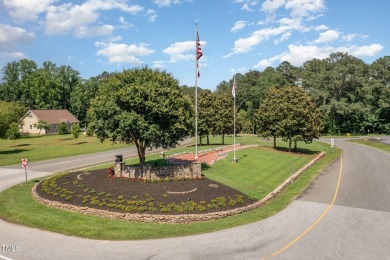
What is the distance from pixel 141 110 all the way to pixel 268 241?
15.7m

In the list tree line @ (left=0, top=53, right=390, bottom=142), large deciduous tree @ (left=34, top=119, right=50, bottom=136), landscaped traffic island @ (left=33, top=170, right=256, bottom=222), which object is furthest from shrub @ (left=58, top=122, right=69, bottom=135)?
landscaped traffic island @ (left=33, top=170, right=256, bottom=222)

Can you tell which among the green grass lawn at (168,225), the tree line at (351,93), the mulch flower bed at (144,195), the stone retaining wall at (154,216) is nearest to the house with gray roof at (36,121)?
the tree line at (351,93)

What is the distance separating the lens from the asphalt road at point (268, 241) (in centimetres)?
1471

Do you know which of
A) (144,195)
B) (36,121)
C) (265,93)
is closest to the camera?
(144,195)

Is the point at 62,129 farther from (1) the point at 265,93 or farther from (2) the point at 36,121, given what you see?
(1) the point at 265,93

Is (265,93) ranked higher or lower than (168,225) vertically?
higher

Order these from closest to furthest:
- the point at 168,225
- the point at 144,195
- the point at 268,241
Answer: the point at 268,241 → the point at 168,225 → the point at 144,195

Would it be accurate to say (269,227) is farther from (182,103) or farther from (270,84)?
(270,84)

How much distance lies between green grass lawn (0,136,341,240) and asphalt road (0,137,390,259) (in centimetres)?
75

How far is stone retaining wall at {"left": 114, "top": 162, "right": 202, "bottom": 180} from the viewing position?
2691 cm

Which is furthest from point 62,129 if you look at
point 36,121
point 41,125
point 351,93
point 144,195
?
point 351,93

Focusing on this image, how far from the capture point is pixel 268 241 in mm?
16250

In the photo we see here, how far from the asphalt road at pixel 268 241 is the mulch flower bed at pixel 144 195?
3742 mm

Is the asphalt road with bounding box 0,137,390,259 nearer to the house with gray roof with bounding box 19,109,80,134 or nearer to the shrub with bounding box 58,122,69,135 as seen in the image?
the shrub with bounding box 58,122,69,135
